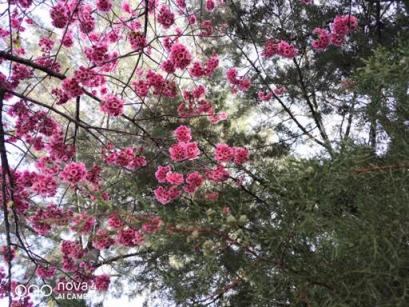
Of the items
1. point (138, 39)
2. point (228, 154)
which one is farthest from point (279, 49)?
point (138, 39)

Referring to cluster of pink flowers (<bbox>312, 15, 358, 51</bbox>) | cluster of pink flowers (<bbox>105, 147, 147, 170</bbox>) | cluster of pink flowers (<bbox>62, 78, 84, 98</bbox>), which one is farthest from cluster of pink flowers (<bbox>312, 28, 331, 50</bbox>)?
cluster of pink flowers (<bbox>62, 78, 84, 98</bbox>)

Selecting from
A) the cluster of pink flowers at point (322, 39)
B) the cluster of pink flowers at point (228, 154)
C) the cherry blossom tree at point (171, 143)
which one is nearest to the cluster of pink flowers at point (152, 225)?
the cherry blossom tree at point (171, 143)

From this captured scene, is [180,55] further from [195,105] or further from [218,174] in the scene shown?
[195,105]

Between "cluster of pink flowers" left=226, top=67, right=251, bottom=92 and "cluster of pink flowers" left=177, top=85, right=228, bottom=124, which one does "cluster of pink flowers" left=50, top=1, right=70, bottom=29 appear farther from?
"cluster of pink flowers" left=226, top=67, right=251, bottom=92

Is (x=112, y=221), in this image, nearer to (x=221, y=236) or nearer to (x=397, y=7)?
(x=221, y=236)

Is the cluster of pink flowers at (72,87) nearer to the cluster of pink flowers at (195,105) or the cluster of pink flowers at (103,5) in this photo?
the cluster of pink flowers at (103,5)

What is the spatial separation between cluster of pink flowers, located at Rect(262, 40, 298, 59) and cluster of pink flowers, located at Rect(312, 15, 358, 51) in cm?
26

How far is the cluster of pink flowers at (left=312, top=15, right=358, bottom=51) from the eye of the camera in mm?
4422

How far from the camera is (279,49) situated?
4871mm

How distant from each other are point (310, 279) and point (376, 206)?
51cm

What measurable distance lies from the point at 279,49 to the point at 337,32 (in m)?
0.65

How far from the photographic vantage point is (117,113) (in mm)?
3475

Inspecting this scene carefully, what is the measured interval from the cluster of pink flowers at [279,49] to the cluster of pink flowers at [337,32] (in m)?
0.26

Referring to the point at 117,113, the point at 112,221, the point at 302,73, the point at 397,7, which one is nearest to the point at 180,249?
the point at 112,221
